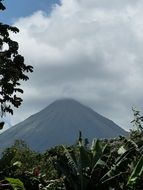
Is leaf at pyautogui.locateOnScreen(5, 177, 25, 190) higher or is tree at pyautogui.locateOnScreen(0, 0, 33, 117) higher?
tree at pyautogui.locateOnScreen(0, 0, 33, 117)

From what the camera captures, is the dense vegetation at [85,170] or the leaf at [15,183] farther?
the dense vegetation at [85,170]

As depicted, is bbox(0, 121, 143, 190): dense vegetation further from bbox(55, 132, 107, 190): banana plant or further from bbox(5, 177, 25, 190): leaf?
bbox(5, 177, 25, 190): leaf

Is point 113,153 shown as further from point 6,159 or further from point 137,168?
point 137,168

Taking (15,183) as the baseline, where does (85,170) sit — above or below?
above

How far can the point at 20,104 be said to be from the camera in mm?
24141

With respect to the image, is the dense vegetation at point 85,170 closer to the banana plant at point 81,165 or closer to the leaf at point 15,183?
the banana plant at point 81,165

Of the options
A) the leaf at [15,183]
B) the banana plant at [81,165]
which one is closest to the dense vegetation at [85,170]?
the banana plant at [81,165]

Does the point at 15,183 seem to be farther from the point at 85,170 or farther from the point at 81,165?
the point at 85,170

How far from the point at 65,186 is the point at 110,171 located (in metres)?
2.37

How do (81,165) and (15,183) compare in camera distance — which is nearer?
(15,183)

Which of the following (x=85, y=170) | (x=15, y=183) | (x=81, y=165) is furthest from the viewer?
(x=85, y=170)

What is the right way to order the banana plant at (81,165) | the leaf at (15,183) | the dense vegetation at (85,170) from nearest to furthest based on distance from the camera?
the leaf at (15,183), the dense vegetation at (85,170), the banana plant at (81,165)

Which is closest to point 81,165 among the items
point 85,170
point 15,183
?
point 85,170

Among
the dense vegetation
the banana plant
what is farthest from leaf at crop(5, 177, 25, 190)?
the banana plant
